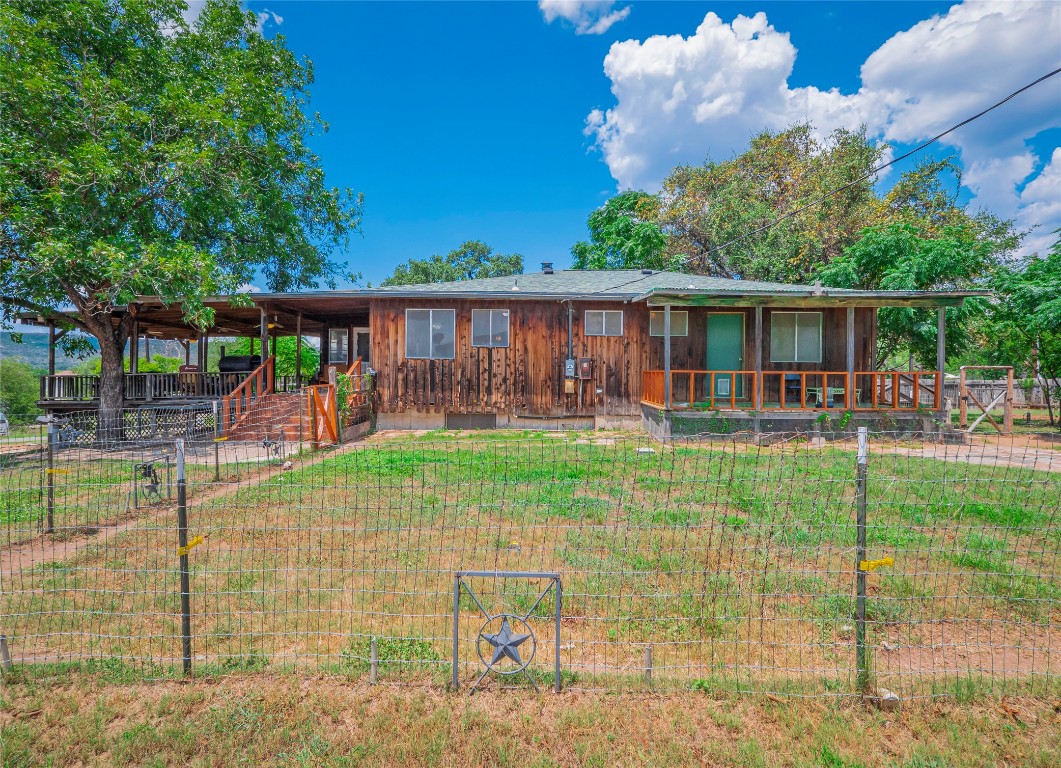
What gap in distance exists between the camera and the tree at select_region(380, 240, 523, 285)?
143 ft

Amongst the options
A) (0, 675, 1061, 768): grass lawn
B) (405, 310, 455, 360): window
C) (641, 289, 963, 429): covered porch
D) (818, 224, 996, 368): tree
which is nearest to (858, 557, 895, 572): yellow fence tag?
(0, 675, 1061, 768): grass lawn

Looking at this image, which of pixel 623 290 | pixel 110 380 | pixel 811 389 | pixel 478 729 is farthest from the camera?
pixel 623 290

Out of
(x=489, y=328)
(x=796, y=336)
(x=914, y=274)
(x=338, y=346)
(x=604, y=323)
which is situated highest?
(x=914, y=274)

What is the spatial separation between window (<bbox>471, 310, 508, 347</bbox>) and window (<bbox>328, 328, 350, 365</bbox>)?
6682 millimetres

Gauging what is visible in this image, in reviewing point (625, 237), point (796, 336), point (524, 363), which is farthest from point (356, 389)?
point (625, 237)

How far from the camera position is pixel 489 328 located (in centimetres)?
1363

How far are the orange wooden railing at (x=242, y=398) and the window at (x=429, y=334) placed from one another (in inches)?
153

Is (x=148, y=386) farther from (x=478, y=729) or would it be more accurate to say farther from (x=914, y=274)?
(x=914, y=274)

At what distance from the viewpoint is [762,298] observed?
11297mm

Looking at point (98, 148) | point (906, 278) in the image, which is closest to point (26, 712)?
point (98, 148)

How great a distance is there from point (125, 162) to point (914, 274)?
21582 mm

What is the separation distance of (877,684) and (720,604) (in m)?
1.06

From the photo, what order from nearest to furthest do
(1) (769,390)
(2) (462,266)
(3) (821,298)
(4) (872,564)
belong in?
1. (4) (872,564)
2. (3) (821,298)
3. (1) (769,390)
4. (2) (462,266)

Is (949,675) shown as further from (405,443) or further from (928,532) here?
(405,443)
